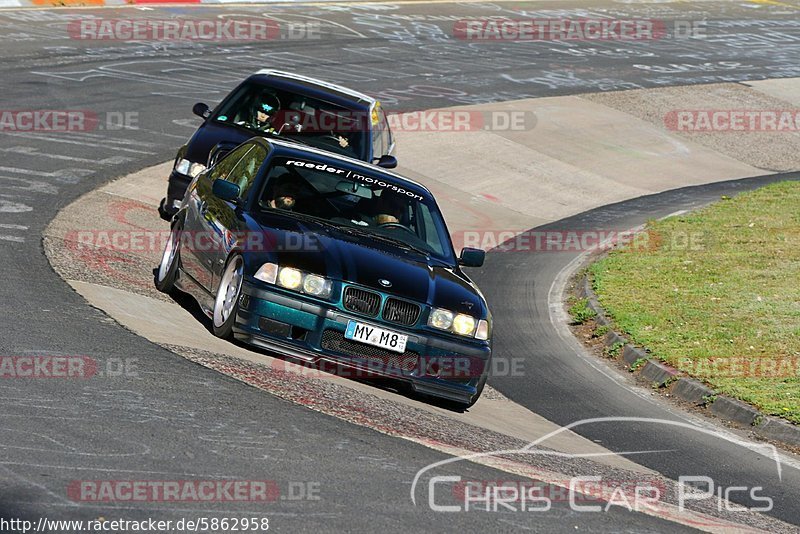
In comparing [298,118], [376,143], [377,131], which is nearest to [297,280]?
[298,118]

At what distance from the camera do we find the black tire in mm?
11602

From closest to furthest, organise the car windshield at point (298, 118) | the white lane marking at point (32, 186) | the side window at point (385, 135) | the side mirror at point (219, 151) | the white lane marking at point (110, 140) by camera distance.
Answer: the side mirror at point (219, 151), the car windshield at point (298, 118), the white lane marking at point (32, 186), the side window at point (385, 135), the white lane marking at point (110, 140)

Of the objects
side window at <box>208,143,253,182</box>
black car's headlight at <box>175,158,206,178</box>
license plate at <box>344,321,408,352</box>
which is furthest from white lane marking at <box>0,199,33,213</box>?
license plate at <box>344,321,408,352</box>

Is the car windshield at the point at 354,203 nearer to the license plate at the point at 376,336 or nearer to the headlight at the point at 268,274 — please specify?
the headlight at the point at 268,274

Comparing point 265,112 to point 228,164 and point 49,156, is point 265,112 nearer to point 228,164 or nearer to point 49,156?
point 228,164

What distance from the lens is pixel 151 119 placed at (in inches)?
914

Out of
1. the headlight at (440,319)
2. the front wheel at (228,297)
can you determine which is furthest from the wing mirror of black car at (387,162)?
the headlight at (440,319)

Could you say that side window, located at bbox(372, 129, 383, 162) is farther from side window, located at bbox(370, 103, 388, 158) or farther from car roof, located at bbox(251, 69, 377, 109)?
car roof, located at bbox(251, 69, 377, 109)

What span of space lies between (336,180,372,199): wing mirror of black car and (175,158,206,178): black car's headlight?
3.85 metres

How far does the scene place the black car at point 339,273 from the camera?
9594mm

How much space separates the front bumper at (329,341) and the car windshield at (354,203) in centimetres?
126

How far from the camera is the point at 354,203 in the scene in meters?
11.0

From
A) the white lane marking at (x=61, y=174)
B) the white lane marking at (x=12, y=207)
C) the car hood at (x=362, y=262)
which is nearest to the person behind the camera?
the car hood at (x=362, y=262)

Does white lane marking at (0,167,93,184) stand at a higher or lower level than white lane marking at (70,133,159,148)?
higher
